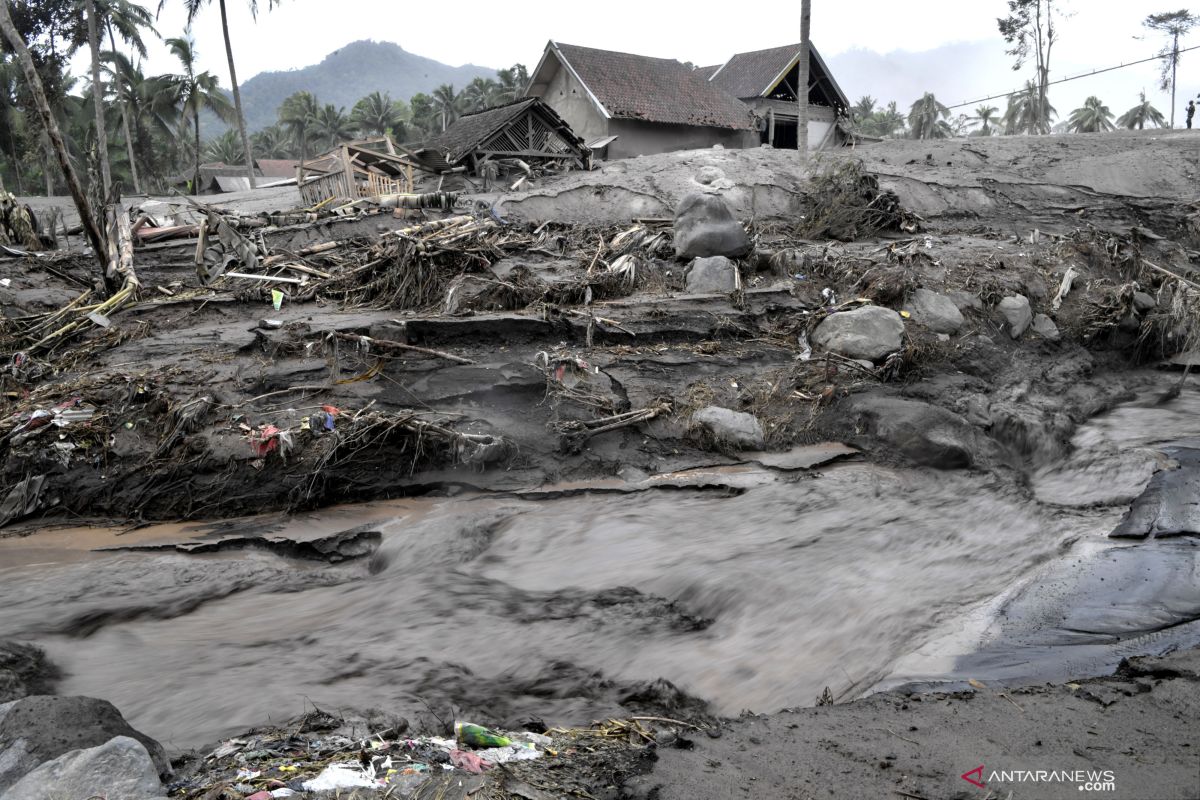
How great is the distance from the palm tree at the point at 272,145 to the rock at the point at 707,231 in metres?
50.5

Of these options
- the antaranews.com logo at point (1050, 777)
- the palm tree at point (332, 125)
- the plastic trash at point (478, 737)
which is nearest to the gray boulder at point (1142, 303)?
the antaranews.com logo at point (1050, 777)

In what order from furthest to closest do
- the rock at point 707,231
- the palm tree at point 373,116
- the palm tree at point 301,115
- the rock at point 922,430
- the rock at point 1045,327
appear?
the palm tree at point 373,116 → the palm tree at point 301,115 → the rock at point 707,231 → the rock at point 1045,327 → the rock at point 922,430

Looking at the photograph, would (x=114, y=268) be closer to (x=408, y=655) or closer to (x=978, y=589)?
(x=408, y=655)

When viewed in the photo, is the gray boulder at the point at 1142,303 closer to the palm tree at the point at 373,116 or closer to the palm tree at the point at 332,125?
the palm tree at the point at 373,116

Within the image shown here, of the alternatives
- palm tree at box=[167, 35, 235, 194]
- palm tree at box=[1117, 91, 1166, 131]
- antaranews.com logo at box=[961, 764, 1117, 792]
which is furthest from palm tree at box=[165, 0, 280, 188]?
palm tree at box=[1117, 91, 1166, 131]

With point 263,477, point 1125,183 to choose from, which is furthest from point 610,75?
point 263,477

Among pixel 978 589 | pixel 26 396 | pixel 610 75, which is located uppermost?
pixel 610 75

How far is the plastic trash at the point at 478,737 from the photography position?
11.4 ft

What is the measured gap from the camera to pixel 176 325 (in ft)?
29.3

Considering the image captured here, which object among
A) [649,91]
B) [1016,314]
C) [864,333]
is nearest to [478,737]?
[864,333]

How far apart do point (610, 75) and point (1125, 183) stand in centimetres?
1291

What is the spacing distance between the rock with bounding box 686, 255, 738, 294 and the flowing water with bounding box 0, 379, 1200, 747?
3.08m

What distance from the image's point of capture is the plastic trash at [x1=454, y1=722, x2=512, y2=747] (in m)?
3.47

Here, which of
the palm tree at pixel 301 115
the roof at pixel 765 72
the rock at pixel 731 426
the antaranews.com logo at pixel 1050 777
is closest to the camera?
the antaranews.com logo at pixel 1050 777
